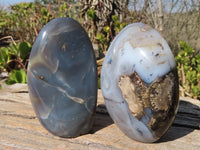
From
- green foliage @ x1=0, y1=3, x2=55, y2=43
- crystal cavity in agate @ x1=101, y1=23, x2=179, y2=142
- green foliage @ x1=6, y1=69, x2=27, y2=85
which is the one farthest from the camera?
green foliage @ x1=0, y1=3, x2=55, y2=43

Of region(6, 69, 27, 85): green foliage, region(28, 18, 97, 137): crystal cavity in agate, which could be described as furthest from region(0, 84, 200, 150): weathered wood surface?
region(6, 69, 27, 85): green foliage

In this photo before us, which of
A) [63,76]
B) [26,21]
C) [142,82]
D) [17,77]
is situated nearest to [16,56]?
[17,77]

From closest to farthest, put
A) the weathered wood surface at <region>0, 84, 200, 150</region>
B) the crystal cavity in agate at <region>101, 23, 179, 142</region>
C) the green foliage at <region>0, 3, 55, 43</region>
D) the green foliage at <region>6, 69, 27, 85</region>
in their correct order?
the crystal cavity in agate at <region>101, 23, 179, 142</region>
the weathered wood surface at <region>0, 84, 200, 150</region>
the green foliage at <region>6, 69, 27, 85</region>
the green foliage at <region>0, 3, 55, 43</region>

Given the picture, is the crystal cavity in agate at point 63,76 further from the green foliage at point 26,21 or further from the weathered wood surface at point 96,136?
the green foliage at point 26,21

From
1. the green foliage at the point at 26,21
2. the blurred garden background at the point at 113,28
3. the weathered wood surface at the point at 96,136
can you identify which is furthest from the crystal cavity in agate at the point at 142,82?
the green foliage at the point at 26,21

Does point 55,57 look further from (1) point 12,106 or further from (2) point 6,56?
(2) point 6,56

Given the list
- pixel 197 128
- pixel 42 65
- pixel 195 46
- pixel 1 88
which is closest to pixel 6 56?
pixel 1 88

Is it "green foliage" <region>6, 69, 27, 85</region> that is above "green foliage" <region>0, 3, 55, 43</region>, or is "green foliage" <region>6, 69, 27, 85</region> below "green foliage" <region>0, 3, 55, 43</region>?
below

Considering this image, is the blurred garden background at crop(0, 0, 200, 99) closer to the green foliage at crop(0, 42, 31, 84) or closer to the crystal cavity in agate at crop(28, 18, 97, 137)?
the green foliage at crop(0, 42, 31, 84)
